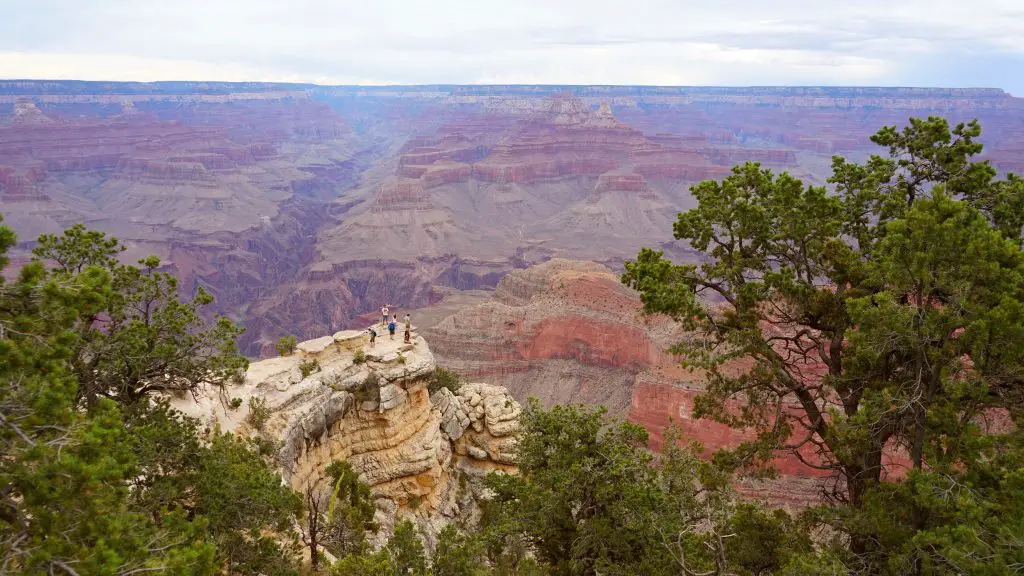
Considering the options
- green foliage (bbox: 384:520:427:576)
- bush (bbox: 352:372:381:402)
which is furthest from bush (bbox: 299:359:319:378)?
green foliage (bbox: 384:520:427:576)

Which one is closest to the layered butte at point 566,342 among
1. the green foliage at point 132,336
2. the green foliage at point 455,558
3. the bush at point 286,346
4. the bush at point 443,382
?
the bush at point 443,382

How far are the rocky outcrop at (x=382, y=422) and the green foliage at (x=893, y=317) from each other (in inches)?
651

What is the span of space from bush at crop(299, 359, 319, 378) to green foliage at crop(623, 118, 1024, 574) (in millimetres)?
19429

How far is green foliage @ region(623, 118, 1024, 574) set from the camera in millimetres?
10281

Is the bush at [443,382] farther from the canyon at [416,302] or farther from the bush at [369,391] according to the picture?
the bush at [369,391]

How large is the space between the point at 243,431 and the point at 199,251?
144278 millimetres

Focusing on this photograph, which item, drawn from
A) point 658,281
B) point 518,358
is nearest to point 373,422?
point 658,281

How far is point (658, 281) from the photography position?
14.2 m

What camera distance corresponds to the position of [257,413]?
25094 mm

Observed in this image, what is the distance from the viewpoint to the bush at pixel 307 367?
28984 millimetres

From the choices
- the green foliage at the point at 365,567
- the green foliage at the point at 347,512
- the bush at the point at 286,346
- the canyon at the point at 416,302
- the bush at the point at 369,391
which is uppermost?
the green foliage at the point at 365,567

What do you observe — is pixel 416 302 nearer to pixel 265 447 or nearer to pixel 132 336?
pixel 265 447

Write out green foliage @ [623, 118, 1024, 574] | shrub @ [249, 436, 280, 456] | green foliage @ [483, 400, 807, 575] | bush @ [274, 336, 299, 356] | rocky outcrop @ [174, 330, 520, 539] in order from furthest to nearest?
1. bush @ [274, 336, 299, 356]
2. rocky outcrop @ [174, 330, 520, 539]
3. shrub @ [249, 436, 280, 456]
4. green foliage @ [483, 400, 807, 575]
5. green foliage @ [623, 118, 1024, 574]

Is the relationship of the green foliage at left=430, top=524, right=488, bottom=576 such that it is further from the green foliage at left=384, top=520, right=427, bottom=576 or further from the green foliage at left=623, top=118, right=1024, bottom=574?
the green foliage at left=623, top=118, right=1024, bottom=574
